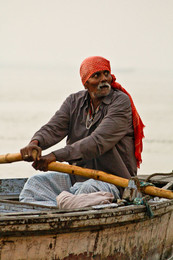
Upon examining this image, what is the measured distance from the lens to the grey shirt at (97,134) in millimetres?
5129

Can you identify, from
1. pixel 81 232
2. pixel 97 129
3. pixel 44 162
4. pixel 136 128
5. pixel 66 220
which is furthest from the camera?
pixel 136 128

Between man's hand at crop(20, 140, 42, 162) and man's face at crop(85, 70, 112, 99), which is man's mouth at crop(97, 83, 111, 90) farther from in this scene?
man's hand at crop(20, 140, 42, 162)

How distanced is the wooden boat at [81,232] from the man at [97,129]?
0.49m

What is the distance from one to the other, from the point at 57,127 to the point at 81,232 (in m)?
1.65

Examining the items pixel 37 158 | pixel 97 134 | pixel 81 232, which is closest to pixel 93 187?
pixel 97 134

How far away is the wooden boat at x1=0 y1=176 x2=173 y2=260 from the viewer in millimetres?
4043

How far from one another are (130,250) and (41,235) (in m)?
1.09

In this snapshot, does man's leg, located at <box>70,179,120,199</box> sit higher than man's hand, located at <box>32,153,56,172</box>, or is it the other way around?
man's hand, located at <box>32,153,56,172</box>

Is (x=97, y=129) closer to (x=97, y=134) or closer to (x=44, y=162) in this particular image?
(x=97, y=134)

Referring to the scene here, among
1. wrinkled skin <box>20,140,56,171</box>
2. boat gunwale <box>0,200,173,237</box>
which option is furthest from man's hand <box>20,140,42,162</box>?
boat gunwale <box>0,200,173,237</box>

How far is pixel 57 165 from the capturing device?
488 cm

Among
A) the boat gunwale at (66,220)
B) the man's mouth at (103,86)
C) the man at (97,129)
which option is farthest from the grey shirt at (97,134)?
the boat gunwale at (66,220)

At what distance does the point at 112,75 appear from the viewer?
5.63m

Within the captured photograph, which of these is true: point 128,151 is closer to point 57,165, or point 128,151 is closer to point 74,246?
point 57,165
